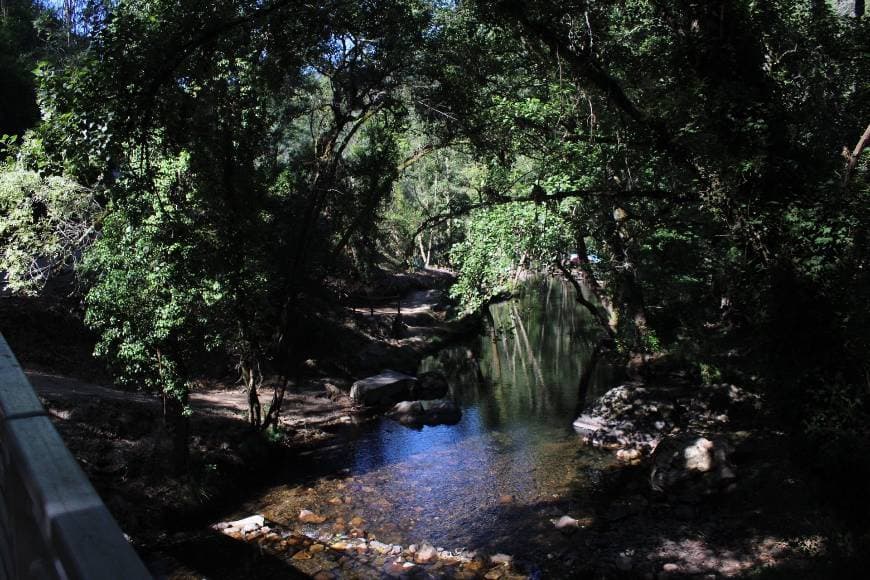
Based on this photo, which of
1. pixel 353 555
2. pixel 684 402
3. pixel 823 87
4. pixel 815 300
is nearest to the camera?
pixel 815 300

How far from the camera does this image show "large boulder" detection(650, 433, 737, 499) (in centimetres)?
1003

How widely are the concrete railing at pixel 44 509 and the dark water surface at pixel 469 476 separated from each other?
26.5ft

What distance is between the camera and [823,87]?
38.9ft

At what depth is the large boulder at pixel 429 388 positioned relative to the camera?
1883 cm

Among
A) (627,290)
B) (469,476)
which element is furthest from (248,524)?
(627,290)

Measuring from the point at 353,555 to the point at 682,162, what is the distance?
7062mm

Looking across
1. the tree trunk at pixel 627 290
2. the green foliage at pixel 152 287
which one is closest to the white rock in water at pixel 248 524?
the green foliage at pixel 152 287

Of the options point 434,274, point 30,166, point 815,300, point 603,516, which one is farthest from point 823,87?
point 434,274

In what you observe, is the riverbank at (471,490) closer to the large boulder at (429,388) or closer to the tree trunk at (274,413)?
the tree trunk at (274,413)

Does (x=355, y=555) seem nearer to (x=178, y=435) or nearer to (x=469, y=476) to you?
(x=469, y=476)

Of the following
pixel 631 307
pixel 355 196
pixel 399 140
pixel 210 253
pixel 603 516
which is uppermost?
pixel 399 140

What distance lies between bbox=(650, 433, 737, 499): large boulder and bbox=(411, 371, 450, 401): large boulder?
8.84m

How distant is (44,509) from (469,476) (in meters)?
11.2

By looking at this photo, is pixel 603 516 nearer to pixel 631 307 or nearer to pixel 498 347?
pixel 631 307
